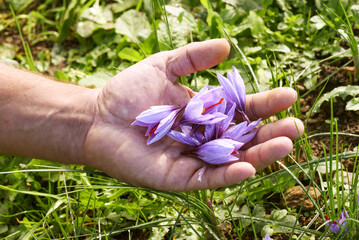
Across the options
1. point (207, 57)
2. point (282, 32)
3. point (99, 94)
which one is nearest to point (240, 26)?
point (282, 32)

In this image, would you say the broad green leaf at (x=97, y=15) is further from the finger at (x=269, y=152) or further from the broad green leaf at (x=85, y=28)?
the finger at (x=269, y=152)

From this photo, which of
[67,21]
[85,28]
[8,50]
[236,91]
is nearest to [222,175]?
[236,91]

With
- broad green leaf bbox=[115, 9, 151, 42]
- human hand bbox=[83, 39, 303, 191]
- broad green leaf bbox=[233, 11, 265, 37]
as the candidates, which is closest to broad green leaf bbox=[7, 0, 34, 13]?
broad green leaf bbox=[115, 9, 151, 42]

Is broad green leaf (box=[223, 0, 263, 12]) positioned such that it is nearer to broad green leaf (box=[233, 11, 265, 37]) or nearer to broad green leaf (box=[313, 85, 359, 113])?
broad green leaf (box=[233, 11, 265, 37])

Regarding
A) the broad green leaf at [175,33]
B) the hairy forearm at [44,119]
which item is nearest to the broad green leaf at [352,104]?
the broad green leaf at [175,33]

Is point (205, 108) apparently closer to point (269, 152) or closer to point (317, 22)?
point (269, 152)

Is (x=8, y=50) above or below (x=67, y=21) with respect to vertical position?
below
